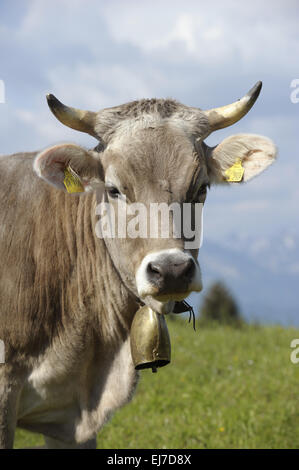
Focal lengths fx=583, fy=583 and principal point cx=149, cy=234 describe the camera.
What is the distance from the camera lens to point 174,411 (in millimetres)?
8094

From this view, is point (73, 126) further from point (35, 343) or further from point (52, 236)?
point (35, 343)

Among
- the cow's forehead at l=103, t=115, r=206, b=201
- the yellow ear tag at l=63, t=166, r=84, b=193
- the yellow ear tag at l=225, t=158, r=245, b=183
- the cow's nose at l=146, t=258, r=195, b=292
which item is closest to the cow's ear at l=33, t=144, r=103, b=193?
the yellow ear tag at l=63, t=166, r=84, b=193

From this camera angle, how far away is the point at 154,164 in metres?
4.09

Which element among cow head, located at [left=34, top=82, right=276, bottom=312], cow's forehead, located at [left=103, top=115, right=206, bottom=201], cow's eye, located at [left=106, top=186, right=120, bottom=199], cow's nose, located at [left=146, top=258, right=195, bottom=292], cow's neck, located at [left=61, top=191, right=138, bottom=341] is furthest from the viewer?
cow's neck, located at [left=61, top=191, right=138, bottom=341]

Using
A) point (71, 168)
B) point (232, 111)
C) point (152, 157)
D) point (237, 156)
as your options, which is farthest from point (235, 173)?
point (71, 168)

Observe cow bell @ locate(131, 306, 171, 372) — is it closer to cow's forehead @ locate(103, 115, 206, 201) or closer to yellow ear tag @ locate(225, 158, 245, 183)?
cow's forehead @ locate(103, 115, 206, 201)

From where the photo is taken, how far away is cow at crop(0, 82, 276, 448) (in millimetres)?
4328

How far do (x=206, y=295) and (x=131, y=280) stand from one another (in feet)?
38.8

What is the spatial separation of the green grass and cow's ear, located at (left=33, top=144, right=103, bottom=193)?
3.85m

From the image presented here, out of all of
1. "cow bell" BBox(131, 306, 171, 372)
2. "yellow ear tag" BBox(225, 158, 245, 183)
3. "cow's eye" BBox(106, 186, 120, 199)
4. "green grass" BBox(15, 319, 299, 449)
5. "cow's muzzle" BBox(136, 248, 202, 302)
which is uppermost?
"yellow ear tag" BBox(225, 158, 245, 183)

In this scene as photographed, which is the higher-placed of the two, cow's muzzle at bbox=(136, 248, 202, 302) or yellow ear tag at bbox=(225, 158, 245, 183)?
yellow ear tag at bbox=(225, 158, 245, 183)

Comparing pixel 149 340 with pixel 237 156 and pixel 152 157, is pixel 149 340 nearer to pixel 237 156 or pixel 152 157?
pixel 152 157

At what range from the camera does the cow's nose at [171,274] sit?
3.68 metres

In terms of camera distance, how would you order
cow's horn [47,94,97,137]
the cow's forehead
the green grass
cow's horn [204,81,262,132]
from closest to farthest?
the cow's forehead
cow's horn [47,94,97,137]
cow's horn [204,81,262,132]
the green grass
